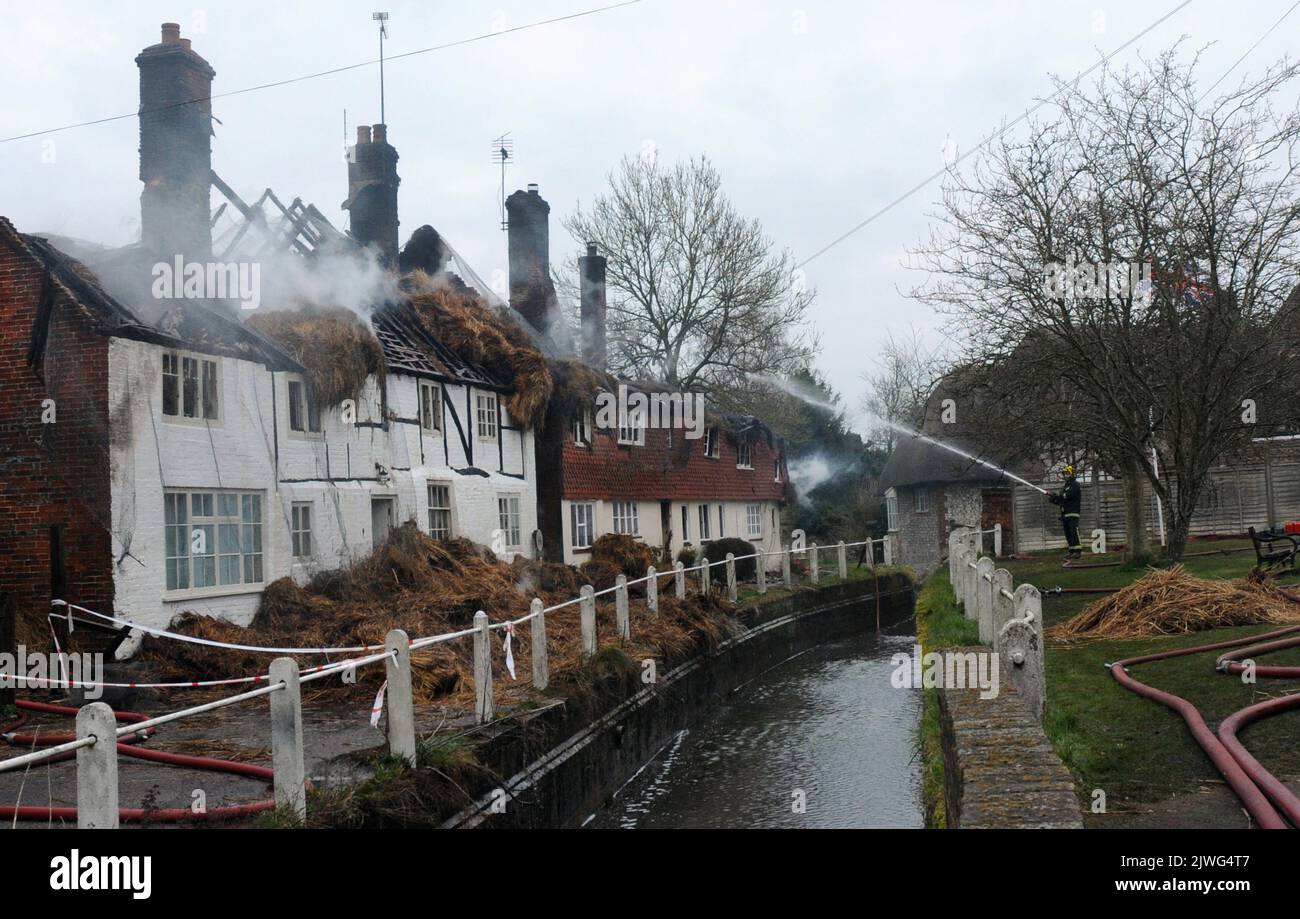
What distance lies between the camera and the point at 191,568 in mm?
15305

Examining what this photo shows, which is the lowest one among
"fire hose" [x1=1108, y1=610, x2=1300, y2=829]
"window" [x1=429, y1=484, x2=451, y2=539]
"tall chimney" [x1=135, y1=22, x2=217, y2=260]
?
"fire hose" [x1=1108, y1=610, x2=1300, y2=829]

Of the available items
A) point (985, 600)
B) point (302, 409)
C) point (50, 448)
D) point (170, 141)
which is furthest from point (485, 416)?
point (985, 600)

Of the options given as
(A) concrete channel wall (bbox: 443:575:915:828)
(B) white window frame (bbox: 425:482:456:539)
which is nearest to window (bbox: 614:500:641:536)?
(A) concrete channel wall (bbox: 443:575:915:828)

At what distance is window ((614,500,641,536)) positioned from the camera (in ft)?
97.5

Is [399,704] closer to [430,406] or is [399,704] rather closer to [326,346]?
[326,346]

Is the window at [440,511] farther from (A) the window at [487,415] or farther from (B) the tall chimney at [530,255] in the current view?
(B) the tall chimney at [530,255]

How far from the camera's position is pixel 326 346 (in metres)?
18.3

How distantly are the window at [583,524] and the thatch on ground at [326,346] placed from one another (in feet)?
30.0

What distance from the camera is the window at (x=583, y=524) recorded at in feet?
90.6

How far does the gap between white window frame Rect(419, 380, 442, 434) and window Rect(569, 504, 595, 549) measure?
5.82 meters

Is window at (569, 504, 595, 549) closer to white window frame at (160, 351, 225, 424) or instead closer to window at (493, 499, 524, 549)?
window at (493, 499, 524, 549)

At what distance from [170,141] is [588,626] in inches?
372
